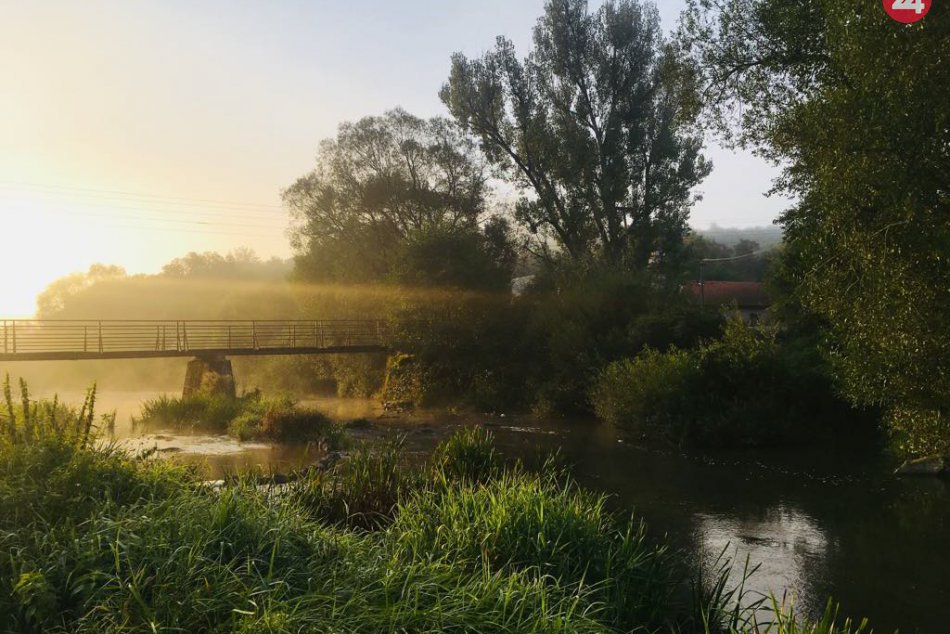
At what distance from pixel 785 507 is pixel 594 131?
2529 centimetres

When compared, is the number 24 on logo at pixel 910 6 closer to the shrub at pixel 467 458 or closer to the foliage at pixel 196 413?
the shrub at pixel 467 458

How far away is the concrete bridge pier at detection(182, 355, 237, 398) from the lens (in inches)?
1156

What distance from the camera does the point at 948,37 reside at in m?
10.6

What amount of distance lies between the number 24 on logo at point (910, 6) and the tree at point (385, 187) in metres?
31.8

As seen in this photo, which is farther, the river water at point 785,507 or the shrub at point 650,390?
the shrub at point 650,390

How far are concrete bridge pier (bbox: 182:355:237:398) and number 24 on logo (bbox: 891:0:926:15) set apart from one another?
81.7 ft

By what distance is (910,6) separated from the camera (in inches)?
435

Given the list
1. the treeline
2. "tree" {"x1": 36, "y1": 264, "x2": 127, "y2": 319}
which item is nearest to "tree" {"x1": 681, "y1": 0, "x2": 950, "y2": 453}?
the treeline

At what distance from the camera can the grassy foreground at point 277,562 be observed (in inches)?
207

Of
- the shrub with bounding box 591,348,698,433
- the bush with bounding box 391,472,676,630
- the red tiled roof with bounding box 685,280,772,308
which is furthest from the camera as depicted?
the red tiled roof with bounding box 685,280,772,308

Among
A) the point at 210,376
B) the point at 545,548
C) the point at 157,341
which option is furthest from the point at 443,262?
the point at 545,548

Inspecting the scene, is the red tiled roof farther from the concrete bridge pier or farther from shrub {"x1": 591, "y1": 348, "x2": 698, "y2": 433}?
the concrete bridge pier

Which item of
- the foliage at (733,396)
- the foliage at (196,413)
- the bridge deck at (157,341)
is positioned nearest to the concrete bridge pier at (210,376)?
the bridge deck at (157,341)

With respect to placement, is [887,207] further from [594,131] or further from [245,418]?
[594,131]
